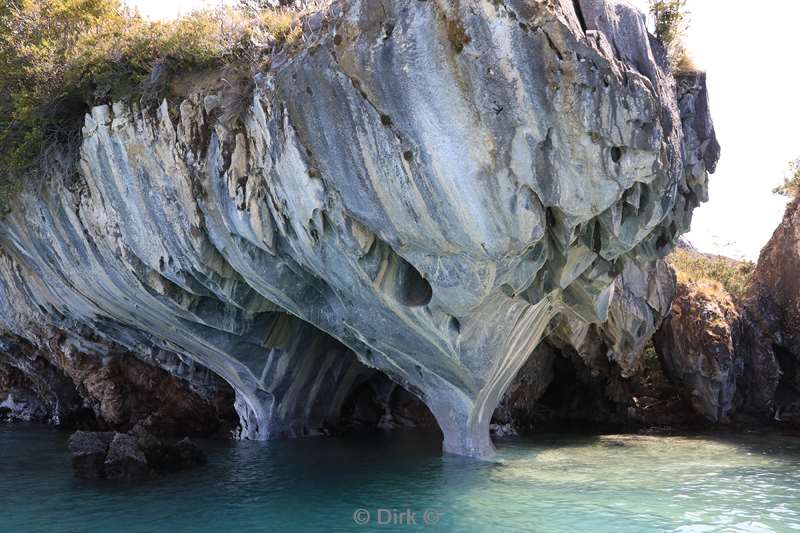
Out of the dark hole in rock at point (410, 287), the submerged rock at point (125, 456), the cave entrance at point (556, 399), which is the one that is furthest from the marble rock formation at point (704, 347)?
the submerged rock at point (125, 456)

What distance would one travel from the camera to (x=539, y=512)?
455 inches

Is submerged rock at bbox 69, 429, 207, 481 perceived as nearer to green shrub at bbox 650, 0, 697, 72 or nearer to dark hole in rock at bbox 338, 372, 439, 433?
dark hole in rock at bbox 338, 372, 439, 433

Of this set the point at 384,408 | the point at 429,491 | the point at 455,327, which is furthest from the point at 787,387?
the point at 429,491

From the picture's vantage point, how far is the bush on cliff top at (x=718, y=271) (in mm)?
28209

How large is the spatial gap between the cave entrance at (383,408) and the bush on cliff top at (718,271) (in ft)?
39.3

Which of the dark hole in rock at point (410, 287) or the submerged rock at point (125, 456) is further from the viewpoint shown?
the submerged rock at point (125, 456)

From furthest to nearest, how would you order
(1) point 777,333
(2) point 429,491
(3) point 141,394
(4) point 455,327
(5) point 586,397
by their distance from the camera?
1. (5) point 586,397
2. (1) point 777,333
3. (3) point 141,394
4. (4) point 455,327
5. (2) point 429,491

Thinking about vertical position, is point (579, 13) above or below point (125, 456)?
above

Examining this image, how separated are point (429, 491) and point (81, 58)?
41.7 ft

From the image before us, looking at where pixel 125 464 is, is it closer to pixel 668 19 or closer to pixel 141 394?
pixel 141 394

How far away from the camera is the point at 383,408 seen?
27.1 metres

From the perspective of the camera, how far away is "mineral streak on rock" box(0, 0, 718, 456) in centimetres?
1062

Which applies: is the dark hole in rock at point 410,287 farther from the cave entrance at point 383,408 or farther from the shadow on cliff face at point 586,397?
the cave entrance at point 383,408

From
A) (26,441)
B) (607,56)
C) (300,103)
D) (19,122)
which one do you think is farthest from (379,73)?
(26,441)
